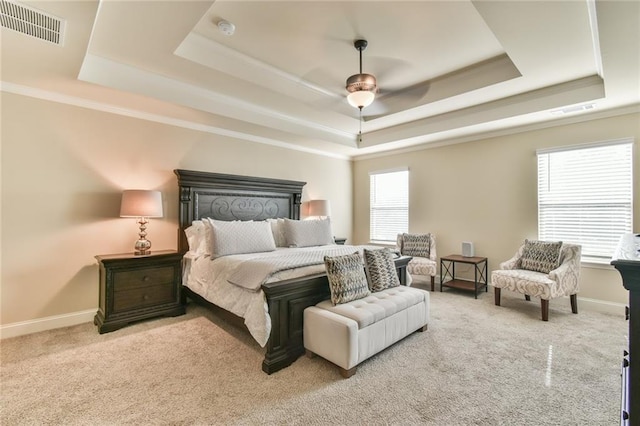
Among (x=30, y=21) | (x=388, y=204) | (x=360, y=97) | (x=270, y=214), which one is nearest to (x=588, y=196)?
(x=388, y=204)

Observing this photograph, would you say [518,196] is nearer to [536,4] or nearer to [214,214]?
[536,4]

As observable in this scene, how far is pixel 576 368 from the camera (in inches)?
95.5

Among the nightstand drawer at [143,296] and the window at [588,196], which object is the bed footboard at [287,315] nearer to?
the nightstand drawer at [143,296]

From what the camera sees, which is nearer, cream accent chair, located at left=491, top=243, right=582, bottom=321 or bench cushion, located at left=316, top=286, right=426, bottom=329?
bench cushion, located at left=316, top=286, right=426, bottom=329

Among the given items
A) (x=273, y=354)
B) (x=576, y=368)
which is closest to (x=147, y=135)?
(x=273, y=354)

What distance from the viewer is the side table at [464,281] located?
4504 millimetres

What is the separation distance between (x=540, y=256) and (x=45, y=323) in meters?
5.99

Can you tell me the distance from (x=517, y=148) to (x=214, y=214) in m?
4.67

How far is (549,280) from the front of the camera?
11.6 ft

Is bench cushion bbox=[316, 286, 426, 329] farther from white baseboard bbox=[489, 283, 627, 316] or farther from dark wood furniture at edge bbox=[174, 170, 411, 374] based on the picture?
white baseboard bbox=[489, 283, 627, 316]

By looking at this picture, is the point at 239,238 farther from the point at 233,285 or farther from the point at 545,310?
the point at 545,310

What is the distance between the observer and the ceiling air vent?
200 centimetres

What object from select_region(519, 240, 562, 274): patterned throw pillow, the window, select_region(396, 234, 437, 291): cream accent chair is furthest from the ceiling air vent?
the window

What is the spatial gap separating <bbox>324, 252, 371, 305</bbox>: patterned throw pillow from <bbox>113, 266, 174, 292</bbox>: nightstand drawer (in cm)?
207
